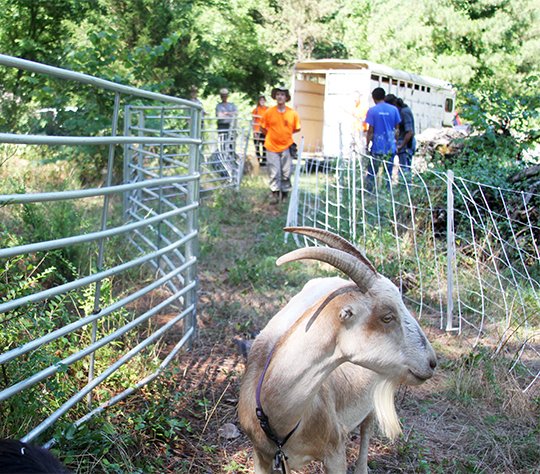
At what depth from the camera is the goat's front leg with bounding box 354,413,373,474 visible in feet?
12.7

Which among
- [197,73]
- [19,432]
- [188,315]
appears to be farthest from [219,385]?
[197,73]

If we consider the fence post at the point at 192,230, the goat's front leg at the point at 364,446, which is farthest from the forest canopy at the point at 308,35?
the goat's front leg at the point at 364,446

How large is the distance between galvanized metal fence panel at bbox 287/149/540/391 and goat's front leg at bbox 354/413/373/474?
5.37 feet

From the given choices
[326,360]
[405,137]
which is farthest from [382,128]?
[326,360]

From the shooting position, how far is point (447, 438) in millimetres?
4293

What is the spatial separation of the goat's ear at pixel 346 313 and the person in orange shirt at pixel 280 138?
857cm

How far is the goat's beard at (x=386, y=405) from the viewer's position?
3.37 metres

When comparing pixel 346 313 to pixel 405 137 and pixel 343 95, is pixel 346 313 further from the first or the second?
pixel 343 95

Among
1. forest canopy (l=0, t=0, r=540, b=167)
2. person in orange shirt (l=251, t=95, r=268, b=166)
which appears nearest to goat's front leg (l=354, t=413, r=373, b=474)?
forest canopy (l=0, t=0, r=540, b=167)

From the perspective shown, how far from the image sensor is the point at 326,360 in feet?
10.0

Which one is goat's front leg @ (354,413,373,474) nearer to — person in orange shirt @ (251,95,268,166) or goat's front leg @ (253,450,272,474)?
goat's front leg @ (253,450,272,474)

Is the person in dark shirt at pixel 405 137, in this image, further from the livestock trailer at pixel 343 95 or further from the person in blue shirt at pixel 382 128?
the livestock trailer at pixel 343 95

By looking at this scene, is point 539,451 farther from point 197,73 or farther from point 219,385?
point 197,73

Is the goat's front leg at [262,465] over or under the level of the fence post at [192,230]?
under
